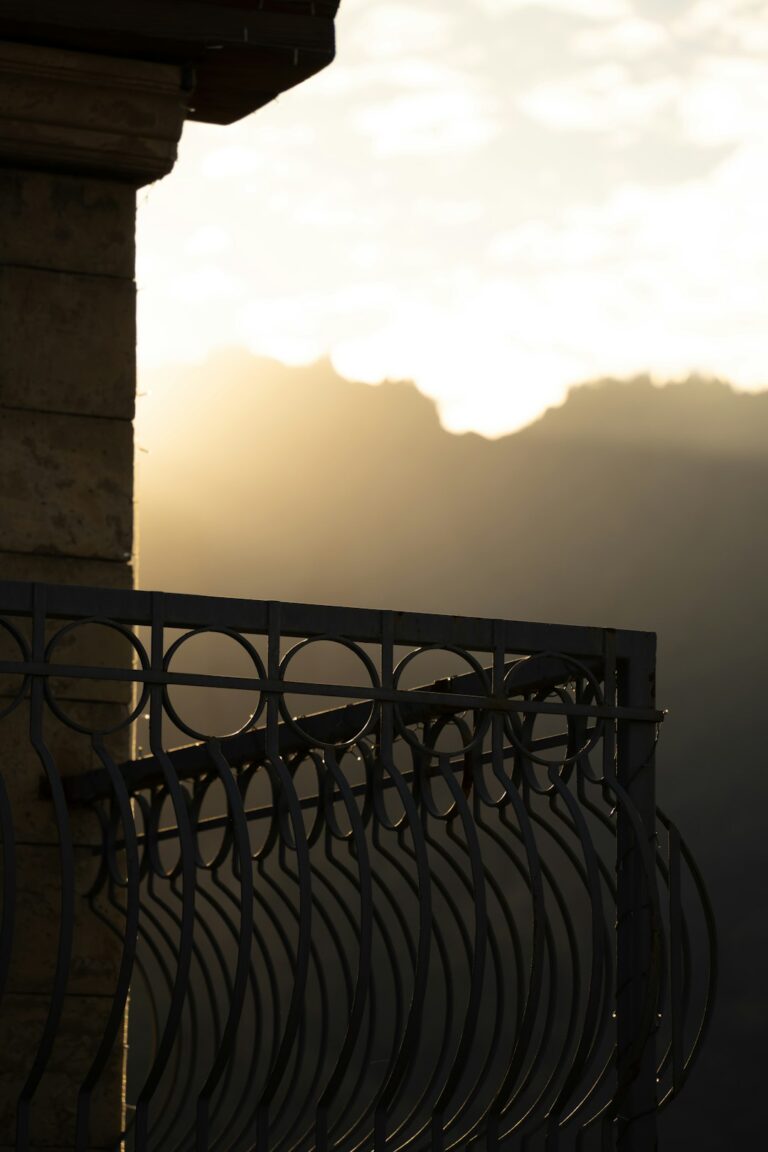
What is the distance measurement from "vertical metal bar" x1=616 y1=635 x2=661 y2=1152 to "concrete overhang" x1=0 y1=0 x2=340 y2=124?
8.69ft

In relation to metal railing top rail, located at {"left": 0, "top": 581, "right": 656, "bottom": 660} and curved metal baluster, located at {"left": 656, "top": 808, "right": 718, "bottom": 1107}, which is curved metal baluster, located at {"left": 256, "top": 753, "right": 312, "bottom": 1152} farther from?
curved metal baluster, located at {"left": 656, "top": 808, "right": 718, "bottom": 1107}

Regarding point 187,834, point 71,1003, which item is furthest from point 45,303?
point 187,834

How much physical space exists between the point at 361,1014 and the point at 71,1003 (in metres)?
2.02

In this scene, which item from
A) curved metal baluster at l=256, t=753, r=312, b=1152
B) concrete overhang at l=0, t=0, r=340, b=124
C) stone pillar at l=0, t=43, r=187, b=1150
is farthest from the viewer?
concrete overhang at l=0, t=0, r=340, b=124

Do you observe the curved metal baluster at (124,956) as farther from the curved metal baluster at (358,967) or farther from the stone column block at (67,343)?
the stone column block at (67,343)

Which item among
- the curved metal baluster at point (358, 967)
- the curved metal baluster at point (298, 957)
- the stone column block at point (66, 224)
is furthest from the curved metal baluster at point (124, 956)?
the stone column block at point (66, 224)

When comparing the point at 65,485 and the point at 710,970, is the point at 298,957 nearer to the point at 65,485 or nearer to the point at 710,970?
the point at 710,970

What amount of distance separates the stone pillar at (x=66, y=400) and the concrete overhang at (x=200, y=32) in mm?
59

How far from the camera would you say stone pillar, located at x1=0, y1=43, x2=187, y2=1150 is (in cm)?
560

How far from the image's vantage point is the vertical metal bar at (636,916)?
4133 millimetres

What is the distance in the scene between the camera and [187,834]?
3.81 m

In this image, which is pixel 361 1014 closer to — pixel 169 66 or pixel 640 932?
pixel 640 932


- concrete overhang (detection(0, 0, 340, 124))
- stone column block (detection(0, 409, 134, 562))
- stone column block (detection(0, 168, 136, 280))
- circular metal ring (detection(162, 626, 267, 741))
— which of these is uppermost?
concrete overhang (detection(0, 0, 340, 124))

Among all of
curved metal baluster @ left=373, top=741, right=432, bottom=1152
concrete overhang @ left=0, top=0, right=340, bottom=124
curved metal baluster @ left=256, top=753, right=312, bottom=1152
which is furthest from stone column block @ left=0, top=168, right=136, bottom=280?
curved metal baluster @ left=256, top=753, right=312, bottom=1152
